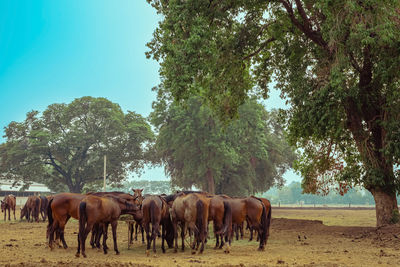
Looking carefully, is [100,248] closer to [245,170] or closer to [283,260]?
[283,260]

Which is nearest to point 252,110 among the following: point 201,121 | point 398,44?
point 201,121

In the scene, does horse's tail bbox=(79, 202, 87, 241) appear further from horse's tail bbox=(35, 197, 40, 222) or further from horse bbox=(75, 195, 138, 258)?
horse's tail bbox=(35, 197, 40, 222)

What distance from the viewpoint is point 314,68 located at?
66.7ft

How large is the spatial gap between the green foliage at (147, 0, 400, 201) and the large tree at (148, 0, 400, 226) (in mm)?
51

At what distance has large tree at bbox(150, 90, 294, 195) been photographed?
128ft

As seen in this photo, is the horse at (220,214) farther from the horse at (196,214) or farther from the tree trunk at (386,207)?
the tree trunk at (386,207)

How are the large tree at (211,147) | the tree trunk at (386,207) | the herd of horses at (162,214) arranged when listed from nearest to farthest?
the herd of horses at (162,214), the tree trunk at (386,207), the large tree at (211,147)

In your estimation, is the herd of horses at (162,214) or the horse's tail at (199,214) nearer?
the herd of horses at (162,214)

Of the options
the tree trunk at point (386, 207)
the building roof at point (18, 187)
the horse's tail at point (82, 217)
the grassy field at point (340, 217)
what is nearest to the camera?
the horse's tail at point (82, 217)

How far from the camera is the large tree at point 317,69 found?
630 inches

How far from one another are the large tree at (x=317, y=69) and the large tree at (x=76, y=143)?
34863 millimetres

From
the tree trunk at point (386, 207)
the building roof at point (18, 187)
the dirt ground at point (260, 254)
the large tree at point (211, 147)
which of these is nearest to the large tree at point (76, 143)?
the large tree at point (211, 147)

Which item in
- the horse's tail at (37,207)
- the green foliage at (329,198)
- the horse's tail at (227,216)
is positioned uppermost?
the horse's tail at (227,216)

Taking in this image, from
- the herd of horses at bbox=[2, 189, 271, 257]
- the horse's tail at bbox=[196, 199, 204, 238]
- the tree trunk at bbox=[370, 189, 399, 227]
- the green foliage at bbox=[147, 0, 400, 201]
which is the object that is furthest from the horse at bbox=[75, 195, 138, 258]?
the tree trunk at bbox=[370, 189, 399, 227]
